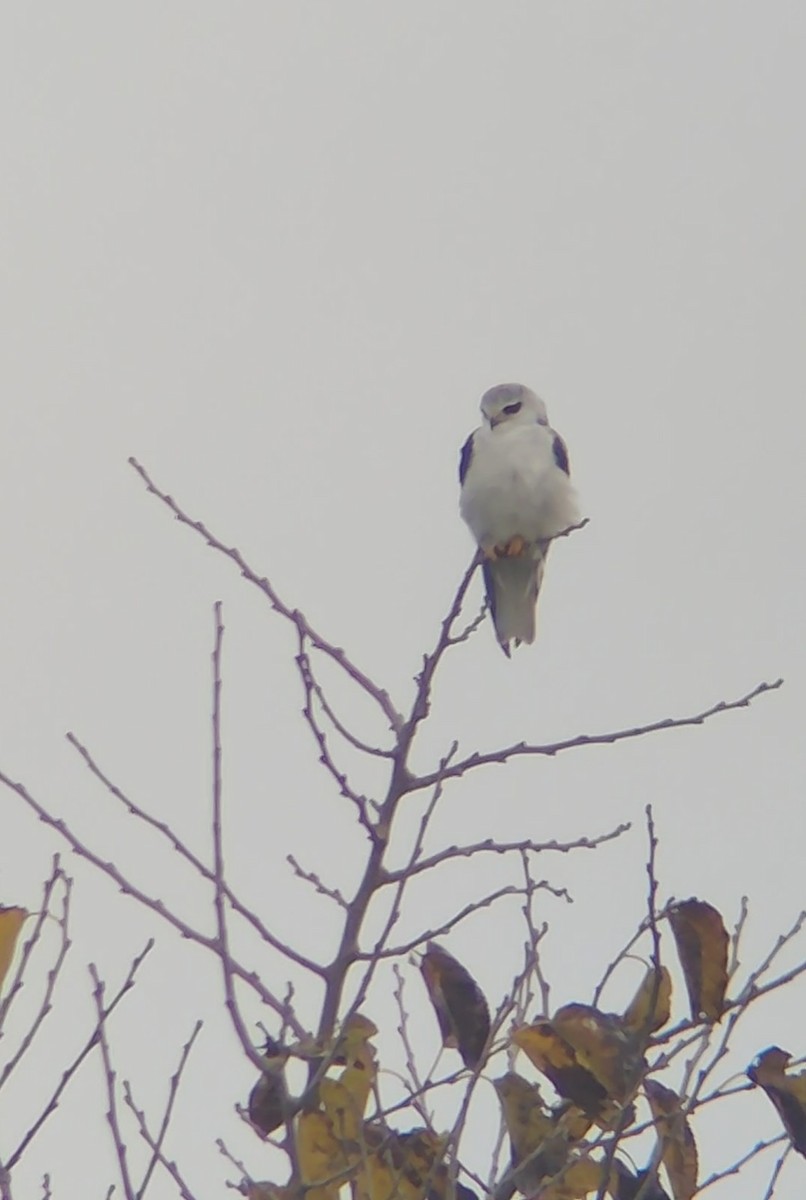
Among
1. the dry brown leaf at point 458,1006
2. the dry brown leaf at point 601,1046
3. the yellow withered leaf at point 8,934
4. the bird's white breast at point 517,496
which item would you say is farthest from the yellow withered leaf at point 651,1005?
→ the bird's white breast at point 517,496

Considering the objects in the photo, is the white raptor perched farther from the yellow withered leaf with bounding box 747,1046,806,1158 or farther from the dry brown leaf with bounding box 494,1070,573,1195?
the yellow withered leaf with bounding box 747,1046,806,1158

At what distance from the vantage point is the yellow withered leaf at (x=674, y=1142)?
10.5 ft

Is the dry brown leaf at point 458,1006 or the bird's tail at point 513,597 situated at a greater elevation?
the bird's tail at point 513,597

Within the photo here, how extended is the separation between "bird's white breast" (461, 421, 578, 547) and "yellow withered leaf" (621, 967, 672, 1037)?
5.36 meters

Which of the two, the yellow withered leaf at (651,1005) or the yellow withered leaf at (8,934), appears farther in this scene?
the yellow withered leaf at (8,934)

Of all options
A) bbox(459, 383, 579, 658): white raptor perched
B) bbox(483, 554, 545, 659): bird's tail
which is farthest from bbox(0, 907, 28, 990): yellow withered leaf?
bbox(483, 554, 545, 659): bird's tail

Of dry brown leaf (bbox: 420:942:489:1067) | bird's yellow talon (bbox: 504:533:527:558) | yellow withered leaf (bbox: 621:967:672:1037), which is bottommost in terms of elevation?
yellow withered leaf (bbox: 621:967:672:1037)

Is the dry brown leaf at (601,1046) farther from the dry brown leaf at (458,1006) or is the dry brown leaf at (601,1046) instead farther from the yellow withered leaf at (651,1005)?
the dry brown leaf at (458,1006)

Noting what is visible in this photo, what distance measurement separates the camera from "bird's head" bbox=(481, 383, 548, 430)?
30.1 ft

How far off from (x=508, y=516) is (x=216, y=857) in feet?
17.2

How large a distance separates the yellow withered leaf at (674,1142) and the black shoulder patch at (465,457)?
5.89m

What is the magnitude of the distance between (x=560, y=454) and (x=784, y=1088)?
6.10 meters

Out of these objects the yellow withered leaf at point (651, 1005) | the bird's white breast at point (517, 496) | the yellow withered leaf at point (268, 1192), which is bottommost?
the yellow withered leaf at point (268, 1192)

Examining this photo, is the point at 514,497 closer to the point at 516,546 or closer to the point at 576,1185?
the point at 516,546
